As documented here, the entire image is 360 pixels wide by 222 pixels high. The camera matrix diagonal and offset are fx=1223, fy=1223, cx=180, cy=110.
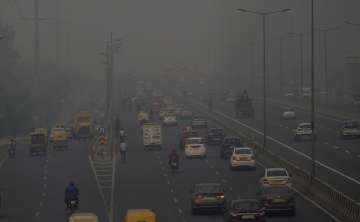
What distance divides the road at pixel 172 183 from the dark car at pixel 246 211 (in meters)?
2.72

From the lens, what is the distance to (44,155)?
7344 cm

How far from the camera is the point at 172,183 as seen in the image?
53219 mm

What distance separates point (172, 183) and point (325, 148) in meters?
19.0

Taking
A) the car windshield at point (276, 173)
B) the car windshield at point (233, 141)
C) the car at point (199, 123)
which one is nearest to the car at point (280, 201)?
the car windshield at point (276, 173)

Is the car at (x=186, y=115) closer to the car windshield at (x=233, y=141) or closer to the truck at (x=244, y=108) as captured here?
the truck at (x=244, y=108)

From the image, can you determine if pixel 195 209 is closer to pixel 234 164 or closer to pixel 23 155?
pixel 234 164

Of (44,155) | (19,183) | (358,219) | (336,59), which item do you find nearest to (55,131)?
(44,155)

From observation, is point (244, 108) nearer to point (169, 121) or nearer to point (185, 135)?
point (169, 121)

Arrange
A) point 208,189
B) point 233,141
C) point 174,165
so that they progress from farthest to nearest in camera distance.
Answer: point 233,141
point 174,165
point 208,189

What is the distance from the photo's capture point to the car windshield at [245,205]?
35.7 m

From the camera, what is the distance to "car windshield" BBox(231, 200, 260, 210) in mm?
35688

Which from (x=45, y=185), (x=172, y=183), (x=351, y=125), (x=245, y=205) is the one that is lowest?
(x=45, y=185)

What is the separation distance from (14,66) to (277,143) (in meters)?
69.7

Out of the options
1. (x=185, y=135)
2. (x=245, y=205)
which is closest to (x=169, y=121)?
(x=185, y=135)
